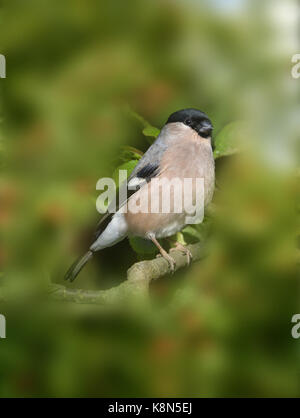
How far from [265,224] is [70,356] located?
0.84 feet

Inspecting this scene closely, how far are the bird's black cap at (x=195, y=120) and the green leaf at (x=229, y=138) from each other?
0.44ft

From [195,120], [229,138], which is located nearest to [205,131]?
[195,120]

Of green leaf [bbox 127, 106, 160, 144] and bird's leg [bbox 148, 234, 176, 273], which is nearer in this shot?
green leaf [bbox 127, 106, 160, 144]

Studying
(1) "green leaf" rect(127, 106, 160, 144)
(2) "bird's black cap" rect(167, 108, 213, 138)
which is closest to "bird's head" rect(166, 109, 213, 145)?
(2) "bird's black cap" rect(167, 108, 213, 138)

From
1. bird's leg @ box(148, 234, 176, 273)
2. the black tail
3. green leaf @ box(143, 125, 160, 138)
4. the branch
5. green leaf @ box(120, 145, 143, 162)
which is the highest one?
green leaf @ box(143, 125, 160, 138)

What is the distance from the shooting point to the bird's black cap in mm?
616

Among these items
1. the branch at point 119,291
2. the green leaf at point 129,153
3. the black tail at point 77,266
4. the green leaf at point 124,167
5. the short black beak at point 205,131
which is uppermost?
the short black beak at point 205,131

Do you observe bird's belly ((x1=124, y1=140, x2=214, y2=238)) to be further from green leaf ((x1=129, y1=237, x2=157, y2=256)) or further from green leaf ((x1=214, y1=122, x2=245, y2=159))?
green leaf ((x1=214, y1=122, x2=245, y2=159))

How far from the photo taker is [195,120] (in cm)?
64

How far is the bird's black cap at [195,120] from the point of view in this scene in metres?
0.62

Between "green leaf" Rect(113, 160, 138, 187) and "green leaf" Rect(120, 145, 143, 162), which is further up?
"green leaf" Rect(120, 145, 143, 162)

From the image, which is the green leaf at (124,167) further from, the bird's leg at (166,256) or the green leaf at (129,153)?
the bird's leg at (166,256)

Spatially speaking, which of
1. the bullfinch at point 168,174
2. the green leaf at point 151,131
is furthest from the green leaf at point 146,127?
the bullfinch at point 168,174

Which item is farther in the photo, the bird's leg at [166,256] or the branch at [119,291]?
the bird's leg at [166,256]
